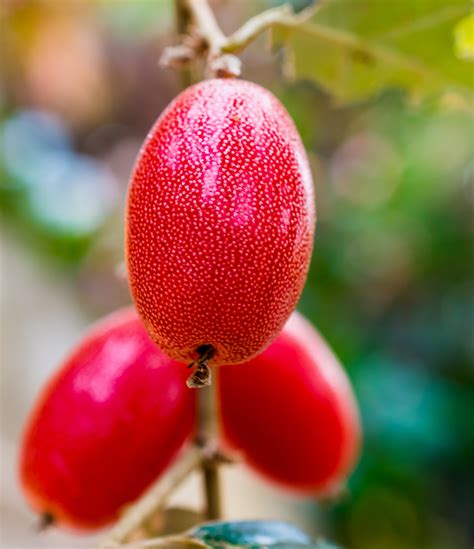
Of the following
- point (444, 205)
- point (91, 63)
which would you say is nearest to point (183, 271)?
point (444, 205)

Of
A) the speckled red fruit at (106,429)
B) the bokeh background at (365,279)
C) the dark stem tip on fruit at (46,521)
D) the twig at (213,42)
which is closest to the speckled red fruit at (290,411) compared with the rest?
the speckled red fruit at (106,429)

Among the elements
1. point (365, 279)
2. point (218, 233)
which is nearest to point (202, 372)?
point (218, 233)

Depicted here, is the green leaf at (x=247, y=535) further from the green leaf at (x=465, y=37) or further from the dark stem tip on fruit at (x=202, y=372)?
the green leaf at (x=465, y=37)

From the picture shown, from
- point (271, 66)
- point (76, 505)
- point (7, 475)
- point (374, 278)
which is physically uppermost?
point (271, 66)

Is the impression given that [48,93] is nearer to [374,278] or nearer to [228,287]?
[374,278]

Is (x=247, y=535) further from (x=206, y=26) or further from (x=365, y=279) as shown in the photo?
(x=365, y=279)
